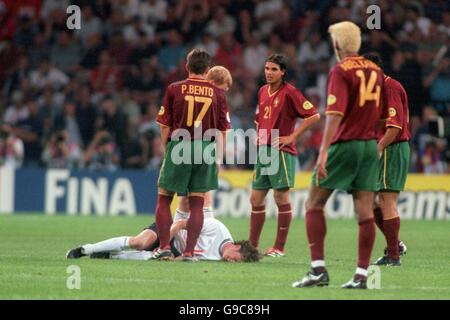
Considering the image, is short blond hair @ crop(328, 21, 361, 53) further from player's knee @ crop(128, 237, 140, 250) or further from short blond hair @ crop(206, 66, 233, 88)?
player's knee @ crop(128, 237, 140, 250)

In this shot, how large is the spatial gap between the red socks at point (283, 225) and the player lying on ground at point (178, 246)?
1245mm

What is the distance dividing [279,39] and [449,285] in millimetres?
15363

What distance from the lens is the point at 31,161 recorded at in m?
24.4

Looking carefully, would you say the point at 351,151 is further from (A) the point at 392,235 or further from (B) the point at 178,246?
(B) the point at 178,246

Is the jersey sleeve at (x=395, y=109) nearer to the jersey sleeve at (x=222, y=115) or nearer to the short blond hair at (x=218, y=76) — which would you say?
the jersey sleeve at (x=222, y=115)

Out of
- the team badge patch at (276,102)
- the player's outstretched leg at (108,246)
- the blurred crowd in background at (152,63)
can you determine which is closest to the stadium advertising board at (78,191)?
the blurred crowd in background at (152,63)

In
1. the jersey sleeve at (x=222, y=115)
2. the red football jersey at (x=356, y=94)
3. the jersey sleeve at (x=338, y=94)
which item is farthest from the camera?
the jersey sleeve at (x=222, y=115)

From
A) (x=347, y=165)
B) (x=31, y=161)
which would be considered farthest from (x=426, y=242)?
(x=31, y=161)

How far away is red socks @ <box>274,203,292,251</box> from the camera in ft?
45.6

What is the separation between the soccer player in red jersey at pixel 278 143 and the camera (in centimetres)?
1371

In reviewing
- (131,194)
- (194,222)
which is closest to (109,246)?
(194,222)
